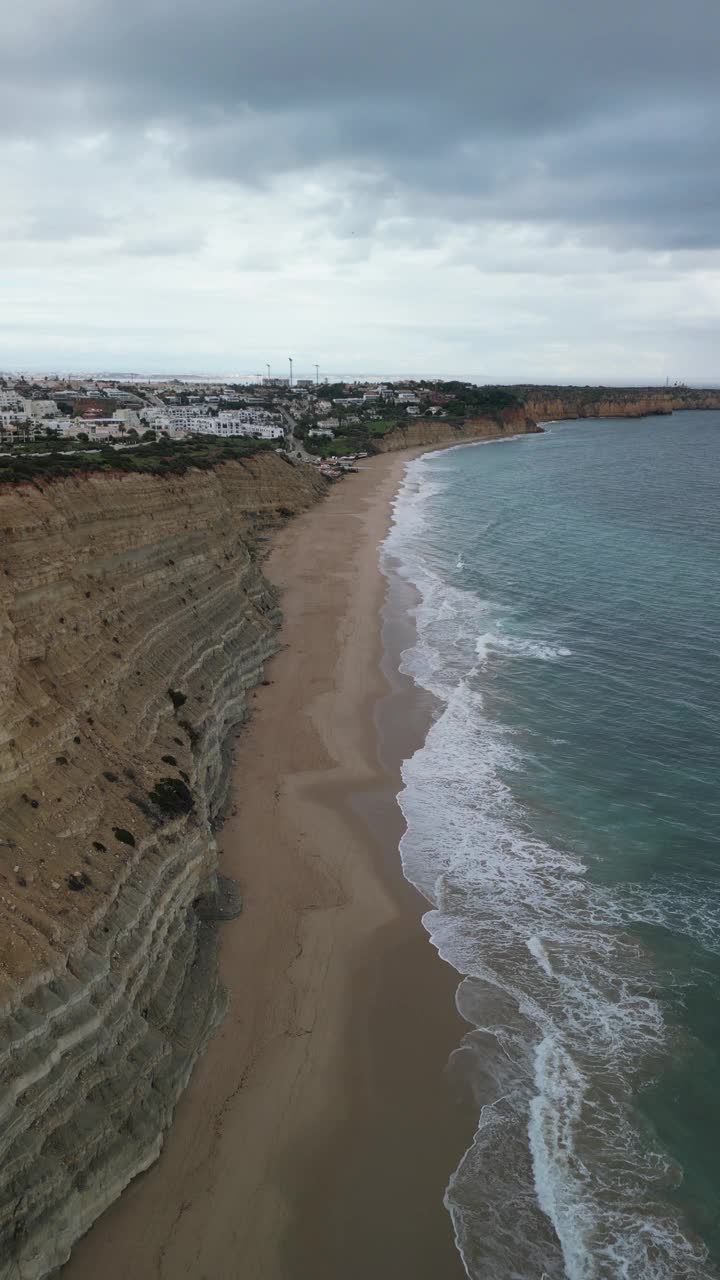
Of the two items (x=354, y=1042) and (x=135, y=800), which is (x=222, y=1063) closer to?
(x=354, y=1042)

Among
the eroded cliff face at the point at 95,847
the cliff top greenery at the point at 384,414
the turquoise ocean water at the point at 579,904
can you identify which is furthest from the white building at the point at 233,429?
the eroded cliff face at the point at 95,847

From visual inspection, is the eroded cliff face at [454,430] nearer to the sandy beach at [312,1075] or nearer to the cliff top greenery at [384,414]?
the cliff top greenery at [384,414]

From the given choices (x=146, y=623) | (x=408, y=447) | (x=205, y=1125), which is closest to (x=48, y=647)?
(x=146, y=623)

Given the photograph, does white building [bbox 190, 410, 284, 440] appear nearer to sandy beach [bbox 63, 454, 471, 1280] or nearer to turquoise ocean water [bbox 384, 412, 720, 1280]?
turquoise ocean water [bbox 384, 412, 720, 1280]

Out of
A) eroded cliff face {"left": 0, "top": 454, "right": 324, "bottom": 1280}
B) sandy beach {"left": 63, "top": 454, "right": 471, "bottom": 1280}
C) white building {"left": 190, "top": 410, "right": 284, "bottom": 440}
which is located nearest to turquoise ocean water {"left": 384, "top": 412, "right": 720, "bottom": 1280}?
sandy beach {"left": 63, "top": 454, "right": 471, "bottom": 1280}

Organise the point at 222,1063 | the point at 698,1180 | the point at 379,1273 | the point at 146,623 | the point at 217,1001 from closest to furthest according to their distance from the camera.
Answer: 1. the point at 379,1273
2. the point at 698,1180
3. the point at 222,1063
4. the point at 217,1001
5. the point at 146,623

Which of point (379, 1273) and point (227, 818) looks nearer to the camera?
point (379, 1273)

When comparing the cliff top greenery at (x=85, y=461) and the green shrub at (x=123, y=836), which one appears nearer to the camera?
the green shrub at (x=123, y=836)

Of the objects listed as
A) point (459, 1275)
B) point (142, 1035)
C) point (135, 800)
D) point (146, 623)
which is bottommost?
point (459, 1275)
